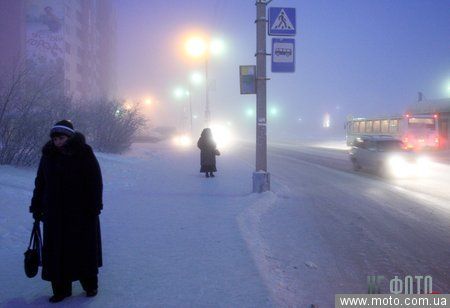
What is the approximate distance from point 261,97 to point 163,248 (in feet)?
19.8

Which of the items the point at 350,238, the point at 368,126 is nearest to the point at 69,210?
the point at 350,238

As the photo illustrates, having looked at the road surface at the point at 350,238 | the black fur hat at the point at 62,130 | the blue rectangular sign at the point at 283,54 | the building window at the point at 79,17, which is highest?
the building window at the point at 79,17

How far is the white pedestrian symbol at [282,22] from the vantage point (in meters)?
11.0

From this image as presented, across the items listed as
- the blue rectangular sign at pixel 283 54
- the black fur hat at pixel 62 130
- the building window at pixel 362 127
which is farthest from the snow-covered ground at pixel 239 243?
the building window at pixel 362 127

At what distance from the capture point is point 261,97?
11266mm

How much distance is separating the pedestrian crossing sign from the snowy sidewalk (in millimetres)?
4139

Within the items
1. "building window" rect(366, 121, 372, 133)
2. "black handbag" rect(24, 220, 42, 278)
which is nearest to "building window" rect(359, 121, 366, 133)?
"building window" rect(366, 121, 372, 133)

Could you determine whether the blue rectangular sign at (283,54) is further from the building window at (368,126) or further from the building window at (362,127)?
the building window at (362,127)

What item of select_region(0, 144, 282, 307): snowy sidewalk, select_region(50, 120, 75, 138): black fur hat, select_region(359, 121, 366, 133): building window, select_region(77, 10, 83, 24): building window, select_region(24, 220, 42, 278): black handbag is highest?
select_region(77, 10, 83, 24): building window

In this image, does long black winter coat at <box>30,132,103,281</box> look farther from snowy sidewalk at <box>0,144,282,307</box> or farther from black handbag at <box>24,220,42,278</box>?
snowy sidewalk at <box>0,144,282,307</box>

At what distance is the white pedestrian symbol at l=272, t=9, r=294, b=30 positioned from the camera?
36.2 feet

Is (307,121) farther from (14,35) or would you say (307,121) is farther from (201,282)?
(201,282)

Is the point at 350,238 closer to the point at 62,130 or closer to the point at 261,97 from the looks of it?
the point at 261,97

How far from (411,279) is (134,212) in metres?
5.36
